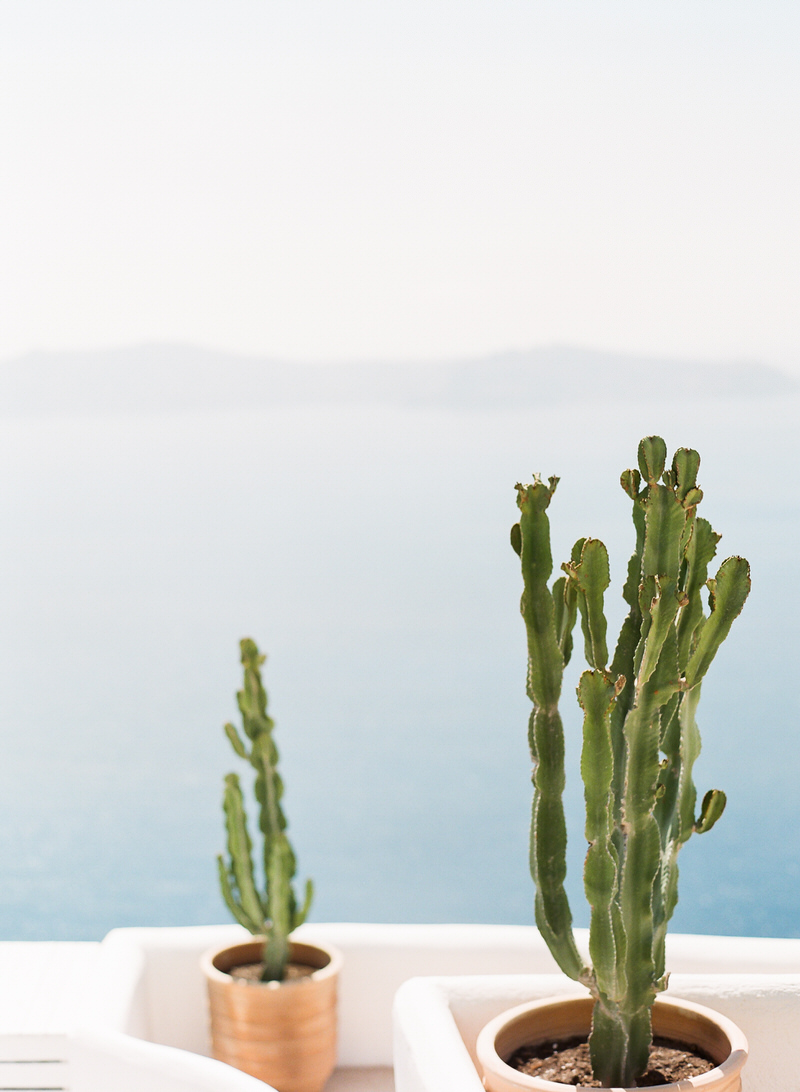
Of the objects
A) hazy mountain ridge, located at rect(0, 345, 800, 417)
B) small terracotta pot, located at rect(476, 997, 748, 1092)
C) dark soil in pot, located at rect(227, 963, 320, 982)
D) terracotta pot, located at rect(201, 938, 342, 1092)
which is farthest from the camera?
hazy mountain ridge, located at rect(0, 345, 800, 417)

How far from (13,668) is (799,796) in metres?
10.2

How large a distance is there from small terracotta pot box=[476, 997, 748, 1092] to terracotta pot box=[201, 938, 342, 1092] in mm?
855

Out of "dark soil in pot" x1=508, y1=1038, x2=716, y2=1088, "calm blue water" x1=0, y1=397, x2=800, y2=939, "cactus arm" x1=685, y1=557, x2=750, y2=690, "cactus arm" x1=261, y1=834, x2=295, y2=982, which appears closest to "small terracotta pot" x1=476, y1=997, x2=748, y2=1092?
"dark soil in pot" x1=508, y1=1038, x2=716, y2=1088

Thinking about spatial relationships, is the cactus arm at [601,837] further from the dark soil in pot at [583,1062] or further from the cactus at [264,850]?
the cactus at [264,850]

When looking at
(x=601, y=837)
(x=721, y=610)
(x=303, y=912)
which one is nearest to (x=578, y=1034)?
(x=601, y=837)

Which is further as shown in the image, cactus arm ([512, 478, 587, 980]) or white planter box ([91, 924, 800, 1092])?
white planter box ([91, 924, 800, 1092])

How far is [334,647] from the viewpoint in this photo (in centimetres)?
1648

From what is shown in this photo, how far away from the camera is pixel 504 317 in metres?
16.0

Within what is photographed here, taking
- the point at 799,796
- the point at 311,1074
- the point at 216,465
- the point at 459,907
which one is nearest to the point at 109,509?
the point at 216,465

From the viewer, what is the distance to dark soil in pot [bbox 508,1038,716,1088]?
153 centimetres

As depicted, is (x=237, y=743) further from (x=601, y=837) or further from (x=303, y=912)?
(x=601, y=837)

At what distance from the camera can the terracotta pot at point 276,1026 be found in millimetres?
2402

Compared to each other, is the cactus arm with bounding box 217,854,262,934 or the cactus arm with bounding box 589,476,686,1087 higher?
the cactus arm with bounding box 589,476,686,1087

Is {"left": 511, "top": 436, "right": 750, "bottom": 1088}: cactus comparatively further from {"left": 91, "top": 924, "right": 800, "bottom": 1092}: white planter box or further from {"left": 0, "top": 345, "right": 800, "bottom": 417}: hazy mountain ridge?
{"left": 0, "top": 345, "right": 800, "bottom": 417}: hazy mountain ridge
